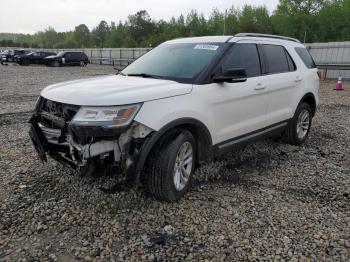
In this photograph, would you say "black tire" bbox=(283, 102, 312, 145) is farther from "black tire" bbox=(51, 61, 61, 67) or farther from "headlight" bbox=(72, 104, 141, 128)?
"black tire" bbox=(51, 61, 61, 67)

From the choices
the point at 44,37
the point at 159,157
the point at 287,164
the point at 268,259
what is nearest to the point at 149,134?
the point at 159,157

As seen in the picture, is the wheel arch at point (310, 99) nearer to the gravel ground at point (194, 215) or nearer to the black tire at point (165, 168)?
the gravel ground at point (194, 215)

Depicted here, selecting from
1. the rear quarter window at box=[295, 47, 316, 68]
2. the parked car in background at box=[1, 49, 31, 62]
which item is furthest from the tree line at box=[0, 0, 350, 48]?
the rear quarter window at box=[295, 47, 316, 68]

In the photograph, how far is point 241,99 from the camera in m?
4.55

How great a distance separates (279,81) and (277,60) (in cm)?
36

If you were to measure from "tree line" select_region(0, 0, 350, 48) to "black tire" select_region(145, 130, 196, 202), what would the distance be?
59684 mm

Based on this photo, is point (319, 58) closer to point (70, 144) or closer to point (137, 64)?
point (137, 64)

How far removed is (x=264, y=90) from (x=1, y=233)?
3.65 m

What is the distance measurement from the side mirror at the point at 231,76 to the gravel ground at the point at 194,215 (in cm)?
132

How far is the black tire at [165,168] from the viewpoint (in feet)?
11.9

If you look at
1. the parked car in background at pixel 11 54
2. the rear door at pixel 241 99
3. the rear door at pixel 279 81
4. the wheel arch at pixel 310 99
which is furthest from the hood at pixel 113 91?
the parked car in background at pixel 11 54

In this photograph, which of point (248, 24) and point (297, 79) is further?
point (248, 24)

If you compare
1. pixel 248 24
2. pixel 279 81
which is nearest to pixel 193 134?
pixel 279 81

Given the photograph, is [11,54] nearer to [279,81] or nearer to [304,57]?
[304,57]
